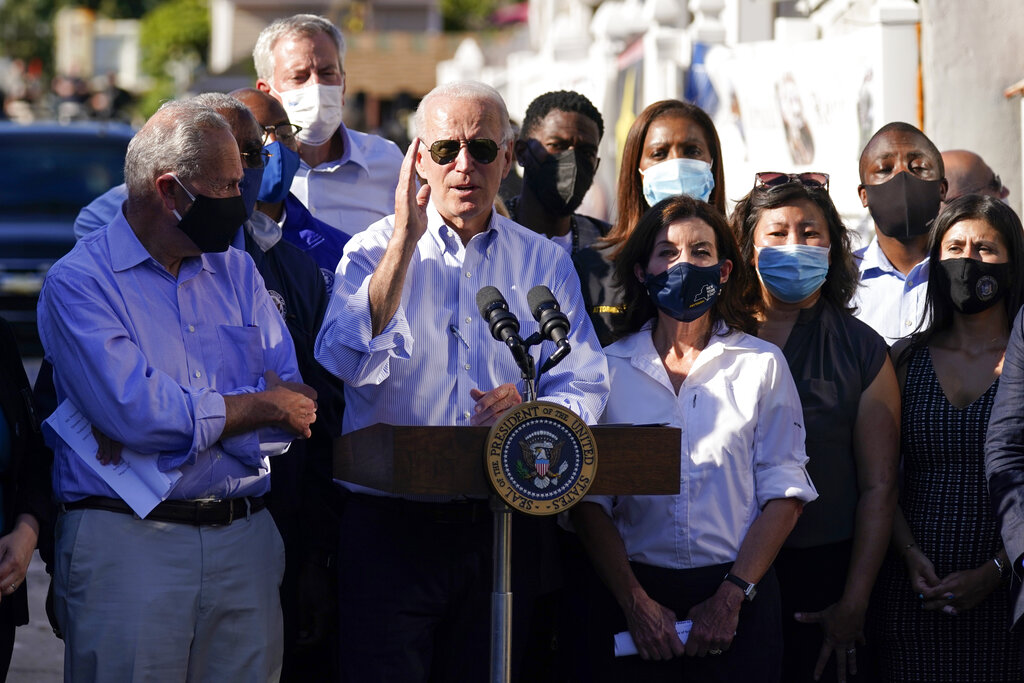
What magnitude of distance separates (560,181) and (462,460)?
6.86 feet

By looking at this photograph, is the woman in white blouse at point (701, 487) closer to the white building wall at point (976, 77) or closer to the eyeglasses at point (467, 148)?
the eyeglasses at point (467, 148)

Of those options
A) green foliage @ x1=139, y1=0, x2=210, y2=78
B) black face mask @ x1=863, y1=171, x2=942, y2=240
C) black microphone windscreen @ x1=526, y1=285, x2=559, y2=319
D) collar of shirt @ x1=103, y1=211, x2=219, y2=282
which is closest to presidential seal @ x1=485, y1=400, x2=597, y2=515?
black microphone windscreen @ x1=526, y1=285, x2=559, y2=319

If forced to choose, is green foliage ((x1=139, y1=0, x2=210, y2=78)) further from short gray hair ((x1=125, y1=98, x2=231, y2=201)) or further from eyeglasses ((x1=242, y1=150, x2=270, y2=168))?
short gray hair ((x1=125, y1=98, x2=231, y2=201))

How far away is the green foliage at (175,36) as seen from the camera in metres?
54.8

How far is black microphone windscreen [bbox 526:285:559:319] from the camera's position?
12.3 feet

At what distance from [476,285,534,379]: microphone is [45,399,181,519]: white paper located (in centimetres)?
102

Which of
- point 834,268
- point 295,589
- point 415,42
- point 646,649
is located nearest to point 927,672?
point 646,649

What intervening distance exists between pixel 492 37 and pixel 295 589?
111 ft

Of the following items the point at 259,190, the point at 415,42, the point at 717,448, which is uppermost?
the point at 415,42

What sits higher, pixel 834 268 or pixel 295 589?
pixel 834 268

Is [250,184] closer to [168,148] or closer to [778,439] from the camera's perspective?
[168,148]

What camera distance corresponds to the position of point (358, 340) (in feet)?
13.0

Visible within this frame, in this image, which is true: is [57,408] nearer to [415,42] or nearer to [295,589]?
[295,589]

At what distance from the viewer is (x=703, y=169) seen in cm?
534
